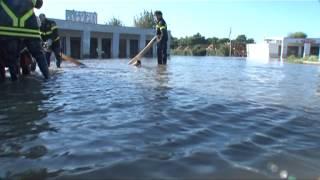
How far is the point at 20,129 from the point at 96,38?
1838 inches

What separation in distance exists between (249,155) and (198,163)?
1.59ft

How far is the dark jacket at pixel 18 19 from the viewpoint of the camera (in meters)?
8.15

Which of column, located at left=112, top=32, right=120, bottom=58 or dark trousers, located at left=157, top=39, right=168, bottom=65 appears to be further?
column, located at left=112, top=32, right=120, bottom=58

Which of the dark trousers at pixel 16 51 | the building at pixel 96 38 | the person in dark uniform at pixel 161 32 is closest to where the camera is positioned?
the dark trousers at pixel 16 51

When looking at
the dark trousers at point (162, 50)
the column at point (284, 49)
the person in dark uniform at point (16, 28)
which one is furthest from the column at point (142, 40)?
the person in dark uniform at point (16, 28)

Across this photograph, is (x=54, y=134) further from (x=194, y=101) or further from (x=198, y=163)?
(x=194, y=101)

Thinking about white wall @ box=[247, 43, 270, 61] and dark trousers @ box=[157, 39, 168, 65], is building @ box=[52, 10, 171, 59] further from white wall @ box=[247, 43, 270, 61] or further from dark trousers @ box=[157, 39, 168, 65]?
white wall @ box=[247, 43, 270, 61]

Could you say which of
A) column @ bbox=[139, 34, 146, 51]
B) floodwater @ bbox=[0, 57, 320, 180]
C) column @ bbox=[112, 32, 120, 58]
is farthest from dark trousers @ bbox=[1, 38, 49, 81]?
column @ bbox=[139, 34, 146, 51]

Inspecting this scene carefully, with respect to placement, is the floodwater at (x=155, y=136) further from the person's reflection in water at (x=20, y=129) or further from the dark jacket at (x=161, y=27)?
the dark jacket at (x=161, y=27)

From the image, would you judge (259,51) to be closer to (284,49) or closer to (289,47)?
(284,49)

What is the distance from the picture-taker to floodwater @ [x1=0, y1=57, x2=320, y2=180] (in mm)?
3109

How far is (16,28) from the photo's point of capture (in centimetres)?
Result: 834

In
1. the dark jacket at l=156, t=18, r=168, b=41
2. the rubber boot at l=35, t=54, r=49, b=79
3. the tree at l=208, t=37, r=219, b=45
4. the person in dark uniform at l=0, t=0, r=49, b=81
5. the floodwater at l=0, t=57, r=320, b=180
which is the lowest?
the floodwater at l=0, t=57, r=320, b=180

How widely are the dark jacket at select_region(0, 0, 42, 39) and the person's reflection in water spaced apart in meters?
1.75
